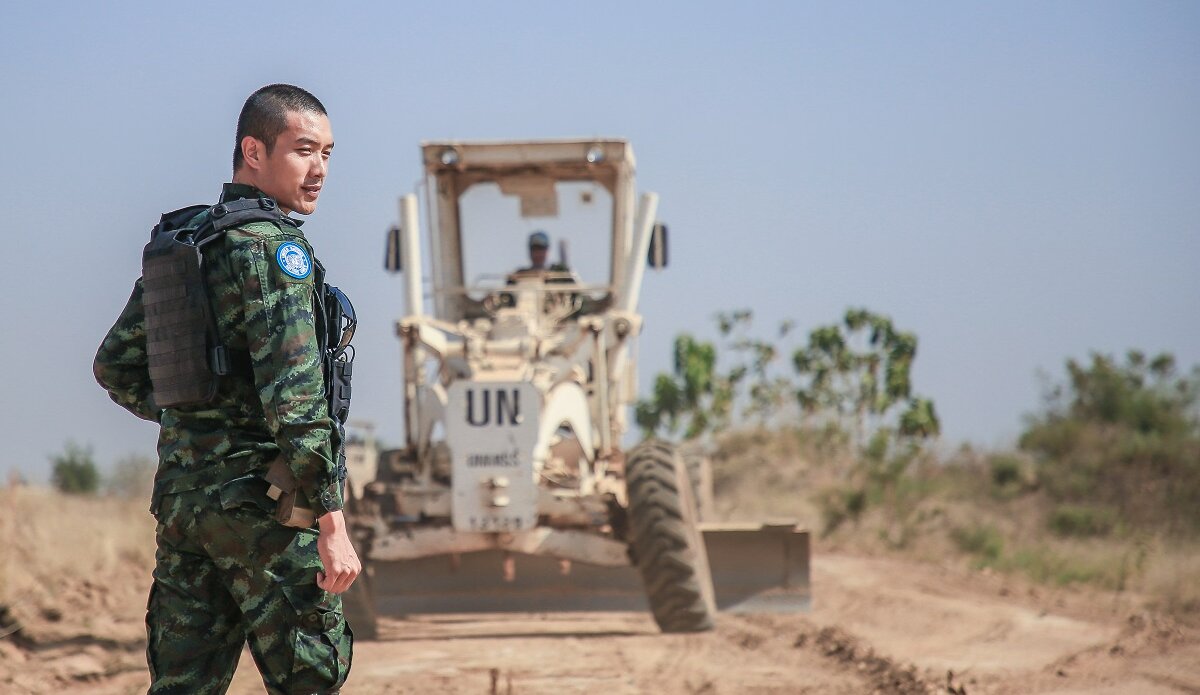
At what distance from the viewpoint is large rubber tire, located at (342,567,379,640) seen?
10.2 m

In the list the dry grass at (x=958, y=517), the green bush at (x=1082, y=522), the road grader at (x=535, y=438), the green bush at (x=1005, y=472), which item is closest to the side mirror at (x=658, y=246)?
the road grader at (x=535, y=438)

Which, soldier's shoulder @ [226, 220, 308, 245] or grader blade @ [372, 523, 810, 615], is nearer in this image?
soldier's shoulder @ [226, 220, 308, 245]

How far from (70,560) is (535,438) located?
6225mm

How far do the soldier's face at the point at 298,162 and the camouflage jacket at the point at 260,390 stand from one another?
7 cm

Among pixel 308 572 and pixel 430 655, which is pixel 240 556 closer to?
pixel 308 572

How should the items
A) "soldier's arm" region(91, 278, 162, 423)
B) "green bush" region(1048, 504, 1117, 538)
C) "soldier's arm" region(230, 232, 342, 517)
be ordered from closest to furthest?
"soldier's arm" region(230, 232, 342, 517) < "soldier's arm" region(91, 278, 162, 423) < "green bush" region(1048, 504, 1117, 538)

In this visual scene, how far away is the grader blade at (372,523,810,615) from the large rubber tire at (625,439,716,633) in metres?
1.47

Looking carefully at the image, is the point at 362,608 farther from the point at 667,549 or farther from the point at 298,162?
the point at 298,162

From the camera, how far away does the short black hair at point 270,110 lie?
11.9 ft

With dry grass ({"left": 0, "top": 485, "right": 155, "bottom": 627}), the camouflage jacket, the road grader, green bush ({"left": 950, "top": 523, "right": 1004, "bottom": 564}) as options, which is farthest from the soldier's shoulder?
green bush ({"left": 950, "top": 523, "right": 1004, "bottom": 564})

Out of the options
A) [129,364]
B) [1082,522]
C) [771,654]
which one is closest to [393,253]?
[771,654]

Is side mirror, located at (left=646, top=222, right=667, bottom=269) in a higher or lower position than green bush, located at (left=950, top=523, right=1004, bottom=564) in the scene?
higher

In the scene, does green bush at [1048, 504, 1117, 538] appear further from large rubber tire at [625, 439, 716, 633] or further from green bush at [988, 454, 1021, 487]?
large rubber tire at [625, 439, 716, 633]

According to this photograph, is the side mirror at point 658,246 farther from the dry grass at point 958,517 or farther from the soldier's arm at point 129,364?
the soldier's arm at point 129,364
